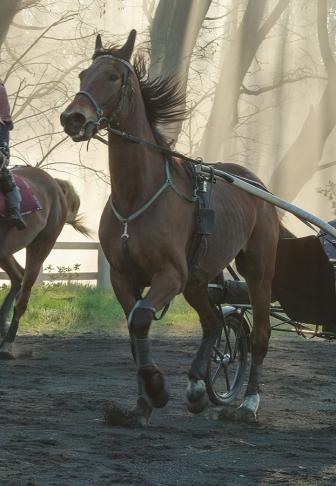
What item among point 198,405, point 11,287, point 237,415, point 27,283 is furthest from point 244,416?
point 11,287

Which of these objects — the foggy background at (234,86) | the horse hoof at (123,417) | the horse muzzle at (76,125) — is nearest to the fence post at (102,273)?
the foggy background at (234,86)

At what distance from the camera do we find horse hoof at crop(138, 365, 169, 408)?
6398 millimetres

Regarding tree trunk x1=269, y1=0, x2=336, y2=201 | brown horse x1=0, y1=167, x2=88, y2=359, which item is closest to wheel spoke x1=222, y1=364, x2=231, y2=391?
brown horse x1=0, y1=167, x2=88, y2=359

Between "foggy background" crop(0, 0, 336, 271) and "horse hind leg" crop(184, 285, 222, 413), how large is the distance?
1229 centimetres

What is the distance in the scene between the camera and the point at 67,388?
857 cm

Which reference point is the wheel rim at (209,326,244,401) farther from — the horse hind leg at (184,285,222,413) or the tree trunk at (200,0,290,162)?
the tree trunk at (200,0,290,162)

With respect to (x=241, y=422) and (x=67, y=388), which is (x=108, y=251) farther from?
(x=67, y=388)

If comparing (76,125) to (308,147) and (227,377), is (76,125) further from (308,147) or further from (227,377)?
(308,147)

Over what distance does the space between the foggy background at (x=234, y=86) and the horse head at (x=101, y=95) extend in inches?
522

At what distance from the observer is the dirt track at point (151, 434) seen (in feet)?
17.5

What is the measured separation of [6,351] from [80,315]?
12.9 ft

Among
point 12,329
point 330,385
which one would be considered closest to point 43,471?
point 330,385

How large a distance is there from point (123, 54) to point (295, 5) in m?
18.4

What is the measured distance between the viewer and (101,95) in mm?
6527
